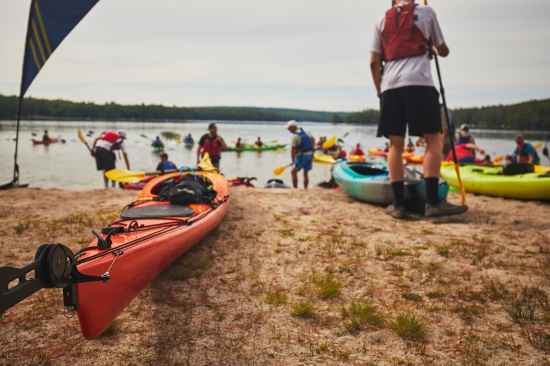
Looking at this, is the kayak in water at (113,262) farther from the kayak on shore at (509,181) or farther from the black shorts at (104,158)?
the black shorts at (104,158)

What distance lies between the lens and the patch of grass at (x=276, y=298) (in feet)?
9.24

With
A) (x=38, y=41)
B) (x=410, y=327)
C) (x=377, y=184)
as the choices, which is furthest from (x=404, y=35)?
(x=38, y=41)

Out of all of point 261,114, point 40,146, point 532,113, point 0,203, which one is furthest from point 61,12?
point 261,114

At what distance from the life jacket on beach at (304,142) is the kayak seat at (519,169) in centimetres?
483

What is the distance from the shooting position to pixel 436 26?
438 cm

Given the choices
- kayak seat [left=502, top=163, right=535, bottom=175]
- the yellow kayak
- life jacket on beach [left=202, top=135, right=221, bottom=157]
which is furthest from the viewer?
the yellow kayak

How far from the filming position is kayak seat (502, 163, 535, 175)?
7.00 m

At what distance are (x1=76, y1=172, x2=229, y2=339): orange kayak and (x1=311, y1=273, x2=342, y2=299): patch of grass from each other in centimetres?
116

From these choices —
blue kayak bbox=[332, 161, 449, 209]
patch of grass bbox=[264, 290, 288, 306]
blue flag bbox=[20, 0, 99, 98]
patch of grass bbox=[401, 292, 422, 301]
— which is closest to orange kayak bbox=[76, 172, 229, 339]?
patch of grass bbox=[264, 290, 288, 306]

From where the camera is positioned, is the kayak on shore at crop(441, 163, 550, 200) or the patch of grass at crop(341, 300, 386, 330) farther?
the kayak on shore at crop(441, 163, 550, 200)

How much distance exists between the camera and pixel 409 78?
4.39 m

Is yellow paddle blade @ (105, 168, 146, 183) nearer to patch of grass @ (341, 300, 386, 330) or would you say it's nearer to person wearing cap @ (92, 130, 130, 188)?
person wearing cap @ (92, 130, 130, 188)

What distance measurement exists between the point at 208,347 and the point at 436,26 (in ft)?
13.5

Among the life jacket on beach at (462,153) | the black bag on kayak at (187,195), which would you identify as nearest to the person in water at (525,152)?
the life jacket on beach at (462,153)
